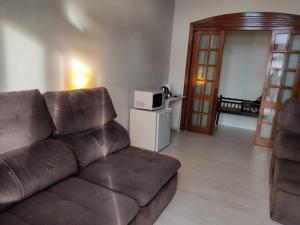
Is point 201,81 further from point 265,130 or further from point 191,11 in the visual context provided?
point 265,130

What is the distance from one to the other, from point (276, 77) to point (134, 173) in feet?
10.9

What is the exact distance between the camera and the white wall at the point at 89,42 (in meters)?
1.96

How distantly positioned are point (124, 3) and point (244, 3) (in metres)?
2.19

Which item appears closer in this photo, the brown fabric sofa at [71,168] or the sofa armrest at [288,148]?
the brown fabric sofa at [71,168]

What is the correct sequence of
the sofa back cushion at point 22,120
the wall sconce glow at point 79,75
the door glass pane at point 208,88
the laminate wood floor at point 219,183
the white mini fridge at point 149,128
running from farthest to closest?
the door glass pane at point 208,88 < the white mini fridge at point 149,128 < the wall sconce glow at point 79,75 < the laminate wood floor at point 219,183 < the sofa back cushion at point 22,120

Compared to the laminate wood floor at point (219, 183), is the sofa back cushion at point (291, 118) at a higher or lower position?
higher

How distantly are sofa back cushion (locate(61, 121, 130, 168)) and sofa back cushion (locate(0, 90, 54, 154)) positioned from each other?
10.3 inches

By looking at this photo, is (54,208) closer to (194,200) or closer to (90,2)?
(194,200)

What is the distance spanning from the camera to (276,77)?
402cm

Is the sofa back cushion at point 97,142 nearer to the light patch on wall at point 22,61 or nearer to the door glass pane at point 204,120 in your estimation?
the light patch on wall at point 22,61

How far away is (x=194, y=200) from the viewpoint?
93.8 inches

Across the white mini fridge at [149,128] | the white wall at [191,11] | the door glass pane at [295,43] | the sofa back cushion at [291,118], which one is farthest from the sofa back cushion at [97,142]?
the door glass pane at [295,43]

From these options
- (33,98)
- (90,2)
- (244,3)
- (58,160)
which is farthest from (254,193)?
(244,3)

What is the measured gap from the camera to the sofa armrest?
2355 millimetres
